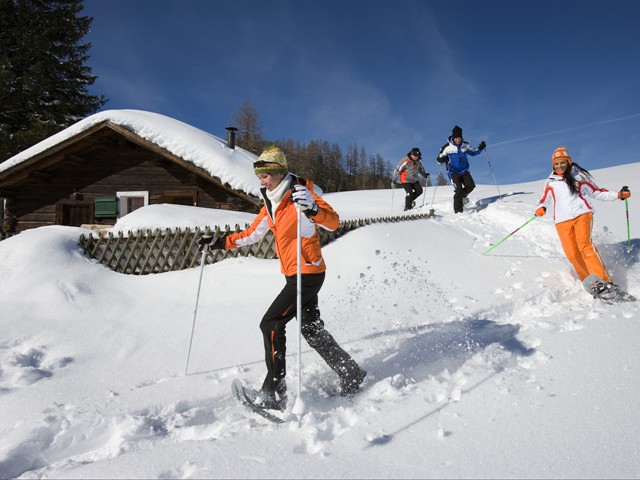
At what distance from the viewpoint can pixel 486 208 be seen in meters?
10.6

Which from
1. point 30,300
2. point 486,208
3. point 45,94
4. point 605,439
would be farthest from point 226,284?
point 45,94

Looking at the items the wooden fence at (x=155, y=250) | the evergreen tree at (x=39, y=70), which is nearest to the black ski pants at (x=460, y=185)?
A: the wooden fence at (x=155, y=250)

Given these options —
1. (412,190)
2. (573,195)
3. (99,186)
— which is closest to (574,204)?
(573,195)

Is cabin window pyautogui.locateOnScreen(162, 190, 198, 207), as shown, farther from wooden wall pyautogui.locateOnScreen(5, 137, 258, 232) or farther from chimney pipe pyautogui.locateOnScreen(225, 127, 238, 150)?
chimney pipe pyautogui.locateOnScreen(225, 127, 238, 150)

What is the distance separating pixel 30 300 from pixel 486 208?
35.0 feet

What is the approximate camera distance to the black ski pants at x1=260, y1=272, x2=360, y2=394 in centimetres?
273

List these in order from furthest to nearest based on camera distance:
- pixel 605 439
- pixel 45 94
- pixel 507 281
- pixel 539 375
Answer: pixel 45 94 < pixel 507 281 < pixel 539 375 < pixel 605 439

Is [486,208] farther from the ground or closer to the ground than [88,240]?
farther from the ground

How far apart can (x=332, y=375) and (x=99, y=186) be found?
1315 centimetres

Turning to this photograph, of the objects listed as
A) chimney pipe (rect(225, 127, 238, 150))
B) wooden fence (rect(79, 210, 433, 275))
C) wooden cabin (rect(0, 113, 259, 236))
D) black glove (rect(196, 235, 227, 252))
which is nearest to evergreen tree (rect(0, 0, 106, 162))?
wooden cabin (rect(0, 113, 259, 236))

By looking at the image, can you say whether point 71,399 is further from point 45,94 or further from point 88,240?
point 45,94

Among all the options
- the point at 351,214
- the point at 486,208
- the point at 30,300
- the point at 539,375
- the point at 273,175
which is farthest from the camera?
the point at 351,214

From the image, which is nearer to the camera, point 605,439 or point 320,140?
point 605,439

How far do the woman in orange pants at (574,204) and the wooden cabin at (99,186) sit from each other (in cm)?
888
